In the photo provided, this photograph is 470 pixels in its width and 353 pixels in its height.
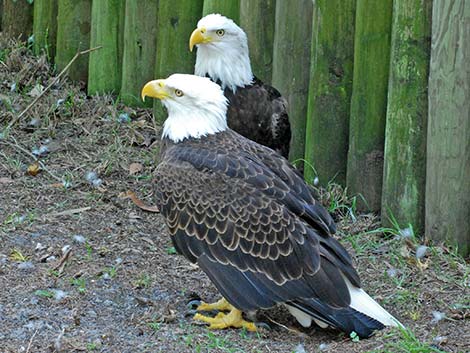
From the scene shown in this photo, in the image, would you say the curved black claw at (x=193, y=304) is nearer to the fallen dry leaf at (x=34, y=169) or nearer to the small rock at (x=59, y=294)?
the small rock at (x=59, y=294)

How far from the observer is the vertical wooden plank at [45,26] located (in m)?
8.87

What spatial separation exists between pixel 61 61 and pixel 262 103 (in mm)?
2456

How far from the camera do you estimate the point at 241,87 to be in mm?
7102

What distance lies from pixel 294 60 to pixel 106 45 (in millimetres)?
1946

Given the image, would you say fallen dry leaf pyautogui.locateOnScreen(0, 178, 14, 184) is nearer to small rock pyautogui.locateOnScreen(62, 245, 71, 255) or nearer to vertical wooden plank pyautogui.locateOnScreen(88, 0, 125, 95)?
small rock pyautogui.locateOnScreen(62, 245, 71, 255)

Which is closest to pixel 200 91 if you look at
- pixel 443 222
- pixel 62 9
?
pixel 443 222

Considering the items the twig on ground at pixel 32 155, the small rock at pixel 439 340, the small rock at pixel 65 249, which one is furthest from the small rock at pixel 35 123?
the small rock at pixel 439 340

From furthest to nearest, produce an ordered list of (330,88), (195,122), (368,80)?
(330,88)
(368,80)
(195,122)

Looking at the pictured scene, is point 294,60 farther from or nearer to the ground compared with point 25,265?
farther from the ground

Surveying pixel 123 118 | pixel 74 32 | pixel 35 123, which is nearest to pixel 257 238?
pixel 123 118

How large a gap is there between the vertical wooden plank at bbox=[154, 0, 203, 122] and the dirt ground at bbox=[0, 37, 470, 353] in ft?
1.65

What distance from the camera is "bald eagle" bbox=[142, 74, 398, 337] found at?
531 cm

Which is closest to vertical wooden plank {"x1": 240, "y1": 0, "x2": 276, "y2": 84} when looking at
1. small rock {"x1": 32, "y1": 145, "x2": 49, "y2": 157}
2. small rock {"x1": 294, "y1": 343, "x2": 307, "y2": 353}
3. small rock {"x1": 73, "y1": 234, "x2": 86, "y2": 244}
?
small rock {"x1": 32, "y1": 145, "x2": 49, "y2": 157}

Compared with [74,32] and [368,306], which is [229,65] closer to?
[74,32]
